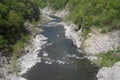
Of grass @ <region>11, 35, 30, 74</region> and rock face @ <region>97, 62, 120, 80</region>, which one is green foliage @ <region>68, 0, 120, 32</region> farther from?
rock face @ <region>97, 62, 120, 80</region>

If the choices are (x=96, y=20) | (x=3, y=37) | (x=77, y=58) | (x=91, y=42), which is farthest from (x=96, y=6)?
(x=3, y=37)

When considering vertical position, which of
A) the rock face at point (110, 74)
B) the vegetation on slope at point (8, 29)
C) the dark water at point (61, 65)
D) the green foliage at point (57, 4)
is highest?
the green foliage at point (57, 4)

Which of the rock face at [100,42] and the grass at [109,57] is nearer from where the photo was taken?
the grass at [109,57]

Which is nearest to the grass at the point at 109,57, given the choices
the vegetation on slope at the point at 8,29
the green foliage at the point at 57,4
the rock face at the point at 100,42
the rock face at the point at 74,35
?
the rock face at the point at 100,42

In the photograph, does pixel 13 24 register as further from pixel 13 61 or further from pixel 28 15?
pixel 28 15

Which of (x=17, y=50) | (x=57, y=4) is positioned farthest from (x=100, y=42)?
(x=57, y=4)

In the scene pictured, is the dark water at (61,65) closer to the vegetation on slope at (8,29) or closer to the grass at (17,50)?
the grass at (17,50)
